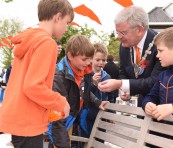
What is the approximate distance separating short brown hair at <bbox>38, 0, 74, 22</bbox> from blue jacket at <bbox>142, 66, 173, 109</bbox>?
0.72 m

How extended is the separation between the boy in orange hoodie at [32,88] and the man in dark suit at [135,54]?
25.2 inches

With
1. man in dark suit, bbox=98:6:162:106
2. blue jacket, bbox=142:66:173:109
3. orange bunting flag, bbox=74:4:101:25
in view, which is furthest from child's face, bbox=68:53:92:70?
orange bunting flag, bbox=74:4:101:25

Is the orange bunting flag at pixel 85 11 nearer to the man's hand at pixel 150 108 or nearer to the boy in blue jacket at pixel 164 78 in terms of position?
the boy in blue jacket at pixel 164 78

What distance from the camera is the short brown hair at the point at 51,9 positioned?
198 centimetres

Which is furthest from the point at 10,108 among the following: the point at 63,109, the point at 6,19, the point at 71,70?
the point at 6,19

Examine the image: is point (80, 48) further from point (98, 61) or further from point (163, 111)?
point (98, 61)

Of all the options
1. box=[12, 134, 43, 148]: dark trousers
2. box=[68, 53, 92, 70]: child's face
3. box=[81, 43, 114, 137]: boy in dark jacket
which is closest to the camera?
box=[12, 134, 43, 148]: dark trousers

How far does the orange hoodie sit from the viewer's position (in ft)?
5.85

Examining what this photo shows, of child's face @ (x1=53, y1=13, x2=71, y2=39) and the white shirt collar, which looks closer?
child's face @ (x1=53, y1=13, x2=71, y2=39)

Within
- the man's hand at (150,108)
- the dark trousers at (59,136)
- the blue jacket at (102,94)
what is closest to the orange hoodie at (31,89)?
the dark trousers at (59,136)

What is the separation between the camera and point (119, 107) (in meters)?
2.39

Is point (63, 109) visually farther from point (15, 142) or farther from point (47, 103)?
point (15, 142)

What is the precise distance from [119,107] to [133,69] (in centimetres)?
43

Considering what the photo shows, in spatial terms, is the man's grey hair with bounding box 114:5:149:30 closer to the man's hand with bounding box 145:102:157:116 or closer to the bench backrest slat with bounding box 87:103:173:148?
the bench backrest slat with bounding box 87:103:173:148
